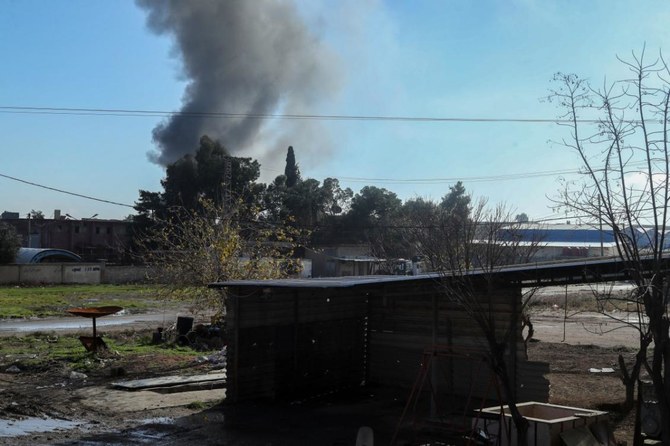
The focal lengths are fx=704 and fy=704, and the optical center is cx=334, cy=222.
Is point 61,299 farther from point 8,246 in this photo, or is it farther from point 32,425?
point 32,425

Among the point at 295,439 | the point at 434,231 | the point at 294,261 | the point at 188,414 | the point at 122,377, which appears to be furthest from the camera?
the point at 434,231

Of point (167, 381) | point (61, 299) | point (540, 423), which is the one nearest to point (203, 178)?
point (61, 299)

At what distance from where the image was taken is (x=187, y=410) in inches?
525

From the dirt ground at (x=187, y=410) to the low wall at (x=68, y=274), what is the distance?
41.3m

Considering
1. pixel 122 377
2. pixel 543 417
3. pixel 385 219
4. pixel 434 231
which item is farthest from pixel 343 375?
pixel 385 219

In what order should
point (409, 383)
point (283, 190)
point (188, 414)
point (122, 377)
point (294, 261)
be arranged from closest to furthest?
point (188, 414) → point (409, 383) → point (122, 377) → point (294, 261) → point (283, 190)

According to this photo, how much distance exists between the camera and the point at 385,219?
2557 inches

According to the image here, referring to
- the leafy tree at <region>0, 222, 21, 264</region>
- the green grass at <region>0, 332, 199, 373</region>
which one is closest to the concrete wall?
the leafy tree at <region>0, 222, 21, 264</region>

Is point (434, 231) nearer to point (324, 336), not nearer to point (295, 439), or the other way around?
point (324, 336)

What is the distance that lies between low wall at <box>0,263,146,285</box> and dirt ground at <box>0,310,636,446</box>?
41300 mm

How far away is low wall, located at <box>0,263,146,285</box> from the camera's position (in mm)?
56625

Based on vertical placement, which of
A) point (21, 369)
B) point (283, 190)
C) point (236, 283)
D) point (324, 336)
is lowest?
point (21, 369)

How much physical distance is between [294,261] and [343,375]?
7186 millimetres

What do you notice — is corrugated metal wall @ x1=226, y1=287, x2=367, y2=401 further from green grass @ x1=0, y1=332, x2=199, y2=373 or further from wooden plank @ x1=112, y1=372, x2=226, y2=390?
green grass @ x1=0, y1=332, x2=199, y2=373
